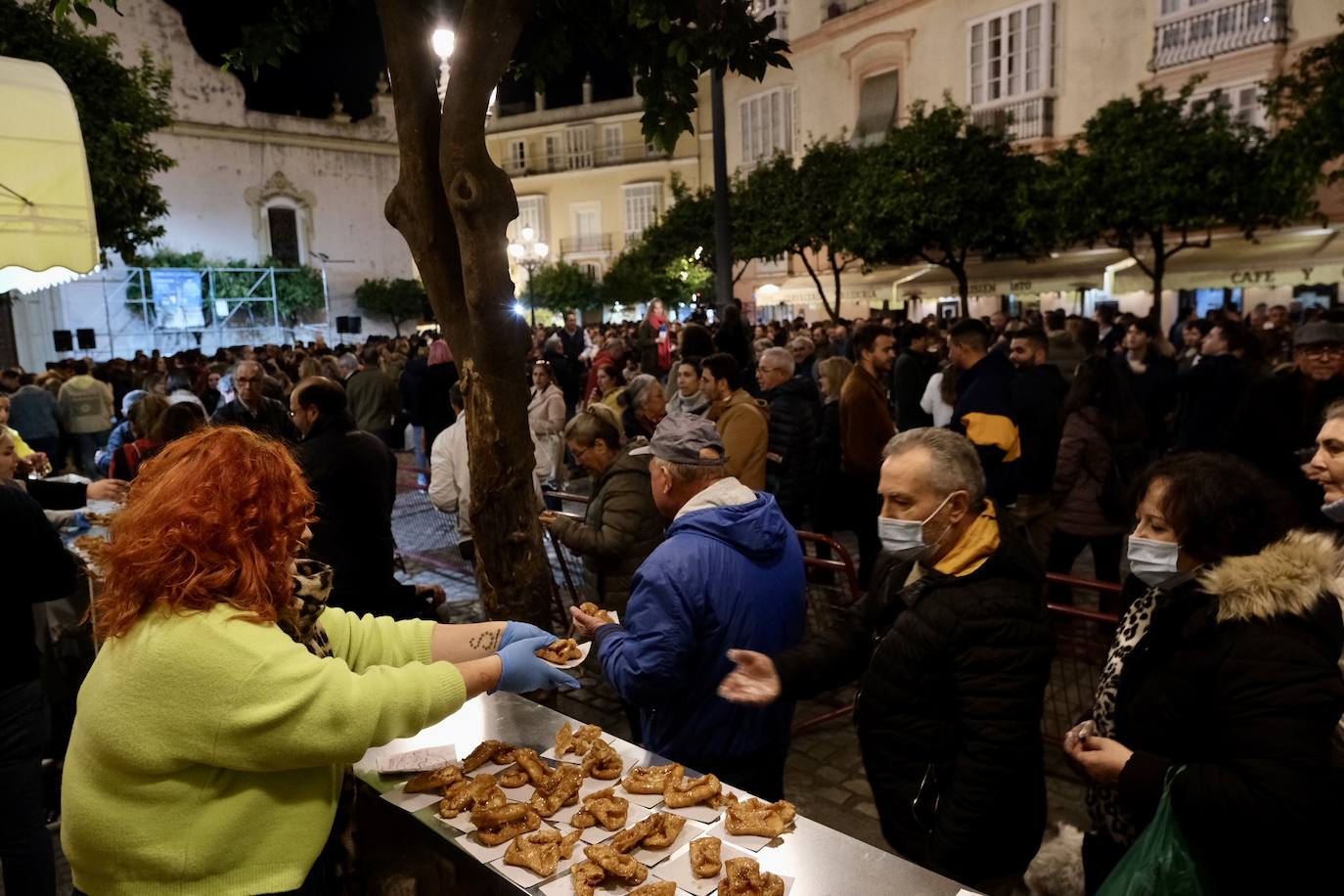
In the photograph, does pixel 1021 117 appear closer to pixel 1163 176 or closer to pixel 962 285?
pixel 962 285

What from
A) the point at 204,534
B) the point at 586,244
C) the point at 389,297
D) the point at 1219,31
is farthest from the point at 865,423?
the point at 586,244

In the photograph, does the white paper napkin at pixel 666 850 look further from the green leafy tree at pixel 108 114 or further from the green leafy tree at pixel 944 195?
the green leafy tree at pixel 944 195

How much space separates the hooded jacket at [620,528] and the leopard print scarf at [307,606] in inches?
79.8

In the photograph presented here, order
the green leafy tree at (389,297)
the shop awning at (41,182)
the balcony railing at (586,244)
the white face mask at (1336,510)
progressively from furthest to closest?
the balcony railing at (586,244)
the green leafy tree at (389,297)
the shop awning at (41,182)
the white face mask at (1336,510)

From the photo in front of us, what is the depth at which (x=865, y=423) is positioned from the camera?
22.4ft

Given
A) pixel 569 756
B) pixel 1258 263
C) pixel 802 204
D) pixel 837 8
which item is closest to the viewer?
pixel 569 756

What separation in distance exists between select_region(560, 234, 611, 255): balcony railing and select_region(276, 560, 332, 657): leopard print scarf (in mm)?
43464

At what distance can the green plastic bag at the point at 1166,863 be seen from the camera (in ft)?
6.96

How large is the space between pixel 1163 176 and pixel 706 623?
59.2ft

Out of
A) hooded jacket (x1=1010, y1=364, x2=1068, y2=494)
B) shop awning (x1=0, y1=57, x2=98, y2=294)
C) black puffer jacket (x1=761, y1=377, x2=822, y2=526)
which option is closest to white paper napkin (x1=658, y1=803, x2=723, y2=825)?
shop awning (x1=0, y1=57, x2=98, y2=294)

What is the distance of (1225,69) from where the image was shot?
20.3m

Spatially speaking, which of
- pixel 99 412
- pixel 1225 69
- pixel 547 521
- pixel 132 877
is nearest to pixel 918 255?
pixel 1225 69

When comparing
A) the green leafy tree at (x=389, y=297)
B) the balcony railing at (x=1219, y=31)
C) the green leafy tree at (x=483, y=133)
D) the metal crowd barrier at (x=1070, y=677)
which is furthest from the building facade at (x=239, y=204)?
the metal crowd barrier at (x=1070, y=677)

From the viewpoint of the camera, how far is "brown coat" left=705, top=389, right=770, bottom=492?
614cm
